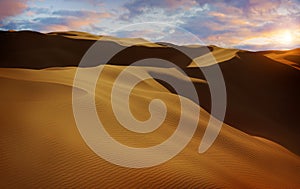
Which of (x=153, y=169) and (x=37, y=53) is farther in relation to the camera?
(x=37, y=53)

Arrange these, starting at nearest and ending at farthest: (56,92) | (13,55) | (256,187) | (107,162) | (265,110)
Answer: (107,162) → (256,187) → (56,92) → (265,110) → (13,55)

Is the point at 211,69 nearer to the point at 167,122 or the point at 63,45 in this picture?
the point at 167,122

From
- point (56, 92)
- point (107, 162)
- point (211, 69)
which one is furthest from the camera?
point (211, 69)

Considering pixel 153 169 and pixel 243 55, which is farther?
pixel 243 55

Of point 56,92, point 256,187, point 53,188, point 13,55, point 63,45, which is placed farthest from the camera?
point 63,45

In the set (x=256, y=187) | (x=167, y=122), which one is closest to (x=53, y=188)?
(x=256, y=187)

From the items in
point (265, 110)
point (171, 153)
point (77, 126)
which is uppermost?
point (77, 126)

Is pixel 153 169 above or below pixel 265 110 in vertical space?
above

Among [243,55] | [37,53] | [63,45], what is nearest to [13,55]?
[37,53]

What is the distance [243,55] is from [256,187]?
951 inches

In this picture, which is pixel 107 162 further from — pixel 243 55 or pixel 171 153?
pixel 243 55

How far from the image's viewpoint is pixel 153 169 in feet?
23.2

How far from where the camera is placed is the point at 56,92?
34.8 ft

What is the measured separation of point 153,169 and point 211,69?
19.6m
